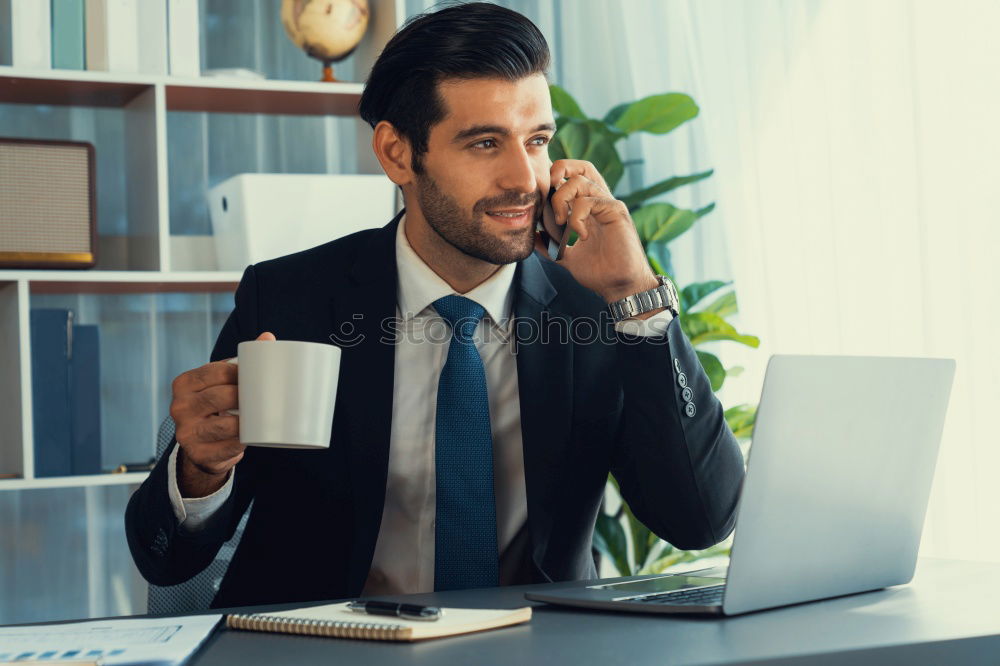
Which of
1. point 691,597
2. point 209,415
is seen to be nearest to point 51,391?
point 209,415

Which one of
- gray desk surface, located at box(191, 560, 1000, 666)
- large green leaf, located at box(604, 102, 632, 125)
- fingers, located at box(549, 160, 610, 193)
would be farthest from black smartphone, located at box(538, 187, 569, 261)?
large green leaf, located at box(604, 102, 632, 125)

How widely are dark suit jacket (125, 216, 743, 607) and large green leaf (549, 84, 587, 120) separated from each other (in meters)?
1.27

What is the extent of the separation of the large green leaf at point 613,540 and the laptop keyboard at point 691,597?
1.74m

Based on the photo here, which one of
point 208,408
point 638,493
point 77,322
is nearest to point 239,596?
point 208,408

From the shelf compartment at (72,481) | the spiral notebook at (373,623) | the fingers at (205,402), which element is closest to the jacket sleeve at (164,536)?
the fingers at (205,402)

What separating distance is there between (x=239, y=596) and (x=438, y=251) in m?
0.60

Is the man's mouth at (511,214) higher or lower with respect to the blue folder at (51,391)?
higher

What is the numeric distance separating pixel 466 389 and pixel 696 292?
1.42m

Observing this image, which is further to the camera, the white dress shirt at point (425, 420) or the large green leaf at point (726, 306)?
the large green leaf at point (726, 306)

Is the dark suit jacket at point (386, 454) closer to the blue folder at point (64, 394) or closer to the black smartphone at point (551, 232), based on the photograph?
the black smartphone at point (551, 232)

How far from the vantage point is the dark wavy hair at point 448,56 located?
5.31 ft

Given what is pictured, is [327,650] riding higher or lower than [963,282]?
lower

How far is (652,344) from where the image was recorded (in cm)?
136

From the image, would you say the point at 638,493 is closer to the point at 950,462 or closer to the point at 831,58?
the point at 950,462
